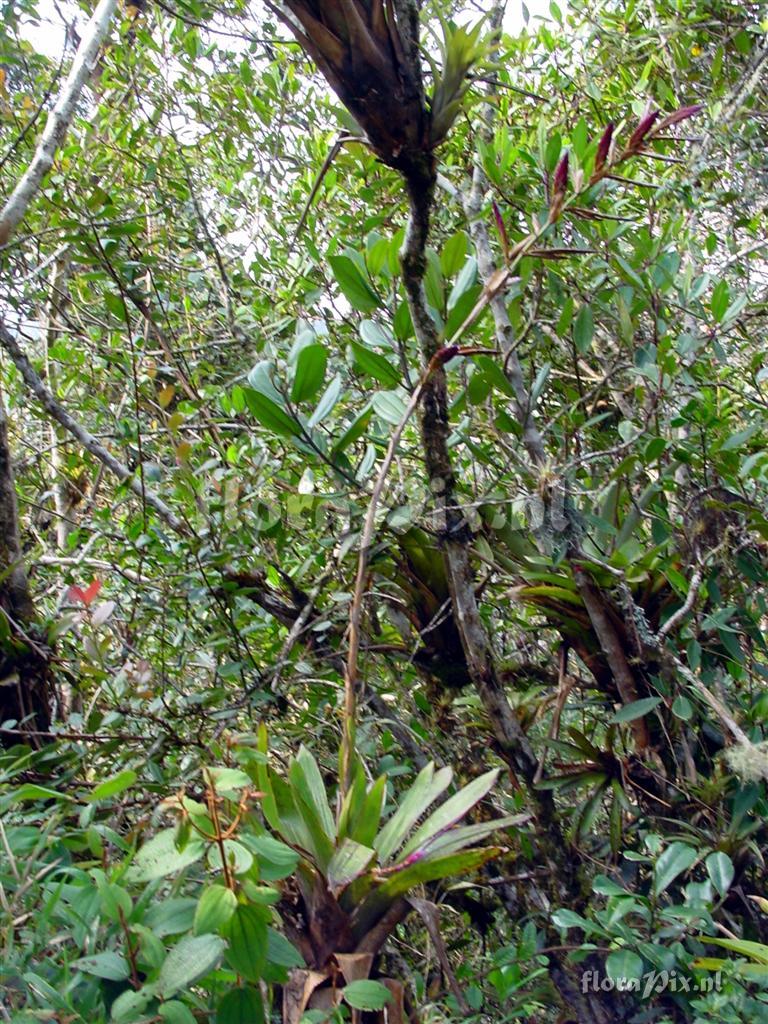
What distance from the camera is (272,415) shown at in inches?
44.4

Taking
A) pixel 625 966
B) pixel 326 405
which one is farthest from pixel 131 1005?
pixel 326 405

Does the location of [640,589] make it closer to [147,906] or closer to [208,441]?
[147,906]

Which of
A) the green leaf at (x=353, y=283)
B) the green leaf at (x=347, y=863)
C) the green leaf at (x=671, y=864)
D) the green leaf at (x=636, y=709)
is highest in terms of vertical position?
the green leaf at (x=353, y=283)

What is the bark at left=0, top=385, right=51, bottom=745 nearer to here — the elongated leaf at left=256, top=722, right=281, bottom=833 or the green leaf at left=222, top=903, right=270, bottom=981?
the elongated leaf at left=256, top=722, right=281, bottom=833

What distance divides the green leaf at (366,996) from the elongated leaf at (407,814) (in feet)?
0.52

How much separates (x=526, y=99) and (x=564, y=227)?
714mm

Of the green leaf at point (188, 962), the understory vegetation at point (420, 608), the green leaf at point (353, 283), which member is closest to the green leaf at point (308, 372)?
the understory vegetation at point (420, 608)

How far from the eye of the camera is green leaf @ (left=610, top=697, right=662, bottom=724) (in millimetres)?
1232

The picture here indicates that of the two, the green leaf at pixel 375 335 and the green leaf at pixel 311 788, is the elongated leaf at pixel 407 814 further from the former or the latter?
the green leaf at pixel 375 335

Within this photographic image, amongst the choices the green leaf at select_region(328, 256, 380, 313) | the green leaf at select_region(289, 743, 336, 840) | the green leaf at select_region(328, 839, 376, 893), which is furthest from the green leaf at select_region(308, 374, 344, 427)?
the green leaf at select_region(328, 839, 376, 893)

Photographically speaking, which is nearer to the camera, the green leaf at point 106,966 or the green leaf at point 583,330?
the green leaf at point 106,966

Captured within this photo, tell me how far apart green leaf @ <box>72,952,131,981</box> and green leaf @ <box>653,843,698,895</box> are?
70 cm

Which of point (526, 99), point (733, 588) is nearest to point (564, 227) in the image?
point (526, 99)

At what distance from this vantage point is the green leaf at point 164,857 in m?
0.64
